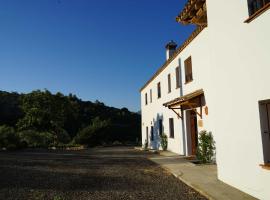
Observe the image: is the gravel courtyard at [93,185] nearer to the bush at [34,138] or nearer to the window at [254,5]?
the window at [254,5]

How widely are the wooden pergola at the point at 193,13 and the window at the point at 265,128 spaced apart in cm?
432

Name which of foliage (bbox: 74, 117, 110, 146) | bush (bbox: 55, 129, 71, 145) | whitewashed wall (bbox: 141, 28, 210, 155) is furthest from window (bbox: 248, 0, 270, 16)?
bush (bbox: 55, 129, 71, 145)

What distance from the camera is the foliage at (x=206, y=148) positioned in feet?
41.8

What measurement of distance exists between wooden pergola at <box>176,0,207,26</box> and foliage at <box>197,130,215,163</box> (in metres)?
4.94

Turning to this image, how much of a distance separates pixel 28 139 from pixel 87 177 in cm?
2602

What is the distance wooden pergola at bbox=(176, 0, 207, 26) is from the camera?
373 inches

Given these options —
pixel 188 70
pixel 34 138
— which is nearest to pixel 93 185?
pixel 188 70

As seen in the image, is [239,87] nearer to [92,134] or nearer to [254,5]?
[254,5]

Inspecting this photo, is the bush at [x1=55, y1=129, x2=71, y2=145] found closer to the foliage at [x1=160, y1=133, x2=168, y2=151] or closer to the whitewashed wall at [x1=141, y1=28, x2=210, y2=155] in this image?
the whitewashed wall at [x1=141, y1=28, x2=210, y2=155]

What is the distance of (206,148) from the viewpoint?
12844 mm

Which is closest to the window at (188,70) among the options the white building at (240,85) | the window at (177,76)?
the window at (177,76)

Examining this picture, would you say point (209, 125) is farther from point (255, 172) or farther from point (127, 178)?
point (255, 172)

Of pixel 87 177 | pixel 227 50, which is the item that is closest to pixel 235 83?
pixel 227 50

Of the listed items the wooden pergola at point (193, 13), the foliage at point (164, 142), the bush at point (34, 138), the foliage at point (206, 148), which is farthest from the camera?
the bush at point (34, 138)
